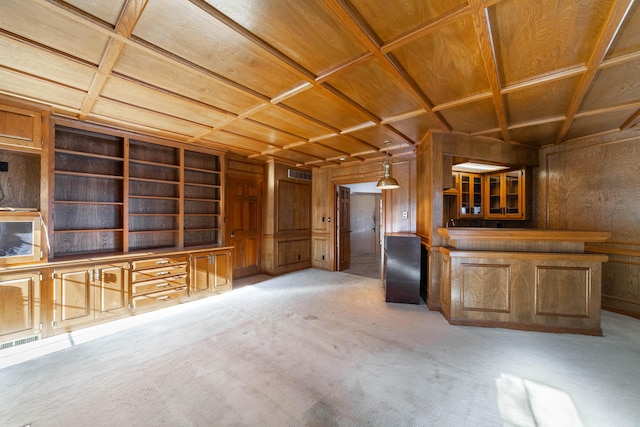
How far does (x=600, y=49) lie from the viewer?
1.84 metres

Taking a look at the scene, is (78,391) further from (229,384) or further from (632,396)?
(632,396)

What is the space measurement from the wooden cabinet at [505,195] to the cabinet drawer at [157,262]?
20.7 ft

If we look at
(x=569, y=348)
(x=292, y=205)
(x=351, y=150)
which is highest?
(x=351, y=150)

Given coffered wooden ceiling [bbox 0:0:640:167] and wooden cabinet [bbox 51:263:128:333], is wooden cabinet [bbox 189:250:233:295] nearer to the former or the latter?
A: wooden cabinet [bbox 51:263:128:333]

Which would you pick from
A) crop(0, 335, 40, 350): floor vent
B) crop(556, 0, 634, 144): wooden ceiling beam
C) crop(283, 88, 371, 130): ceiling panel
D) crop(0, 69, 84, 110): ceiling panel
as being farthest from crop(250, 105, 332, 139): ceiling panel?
crop(0, 335, 40, 350): floor vent

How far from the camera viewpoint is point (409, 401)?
6.10 ft

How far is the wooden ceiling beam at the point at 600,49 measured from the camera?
152cm

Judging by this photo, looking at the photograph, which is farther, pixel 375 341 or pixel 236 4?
pixel 375 341

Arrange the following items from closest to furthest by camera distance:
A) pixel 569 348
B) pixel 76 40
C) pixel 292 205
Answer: pixel 76 40 → pixel 569 348 → pixel 292 205

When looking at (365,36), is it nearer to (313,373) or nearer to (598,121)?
(313,373)

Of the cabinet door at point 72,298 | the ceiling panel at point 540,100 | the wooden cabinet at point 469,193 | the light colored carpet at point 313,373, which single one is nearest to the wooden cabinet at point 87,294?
the cabinet door at point 72,298

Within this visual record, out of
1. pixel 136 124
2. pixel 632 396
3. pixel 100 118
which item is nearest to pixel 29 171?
pixel 100 118

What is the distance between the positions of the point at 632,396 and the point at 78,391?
4.36m

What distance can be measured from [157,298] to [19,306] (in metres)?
1.35
